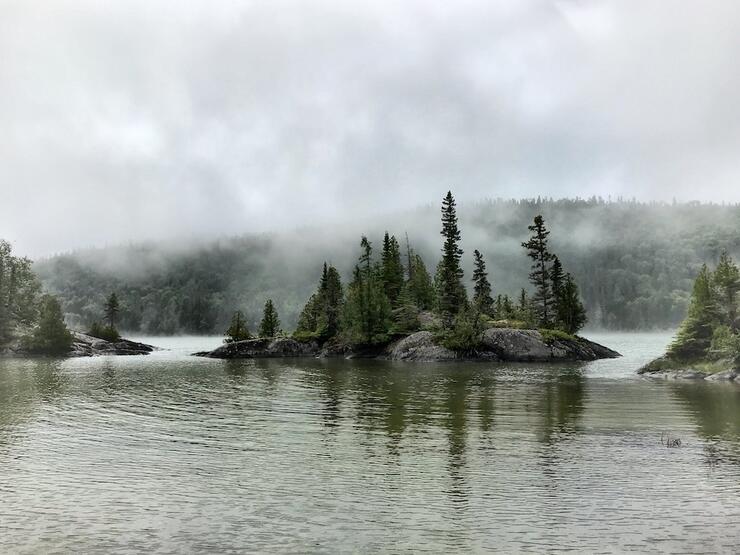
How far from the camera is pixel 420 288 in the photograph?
163m

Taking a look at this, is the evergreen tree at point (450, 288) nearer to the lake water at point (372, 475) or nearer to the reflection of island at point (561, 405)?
the reflection of island at point (561, 405)

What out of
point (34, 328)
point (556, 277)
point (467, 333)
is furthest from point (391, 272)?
point (34, 328)

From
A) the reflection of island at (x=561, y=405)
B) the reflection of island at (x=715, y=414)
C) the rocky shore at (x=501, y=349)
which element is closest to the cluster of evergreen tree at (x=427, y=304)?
the rocky shore at (x=501, y=349)

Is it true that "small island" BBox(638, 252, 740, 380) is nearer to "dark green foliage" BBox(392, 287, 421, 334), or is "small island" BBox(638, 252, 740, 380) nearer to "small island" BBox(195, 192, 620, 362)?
"small island" BBox(195, 192, 620, 362)

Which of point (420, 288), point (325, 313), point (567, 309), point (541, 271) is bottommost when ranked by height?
point (325, 313)

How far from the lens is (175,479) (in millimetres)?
25656

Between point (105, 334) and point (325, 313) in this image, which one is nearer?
point (325, 313)

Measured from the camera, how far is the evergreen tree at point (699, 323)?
83806mm

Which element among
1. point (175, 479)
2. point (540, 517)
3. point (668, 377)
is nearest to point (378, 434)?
point (175, 479)

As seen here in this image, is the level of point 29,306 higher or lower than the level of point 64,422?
higher

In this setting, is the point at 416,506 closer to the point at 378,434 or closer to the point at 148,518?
the point at 148,518

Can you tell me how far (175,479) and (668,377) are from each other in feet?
234

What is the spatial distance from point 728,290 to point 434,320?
69.7 m

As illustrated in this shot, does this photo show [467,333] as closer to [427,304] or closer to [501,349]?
[501,349]
